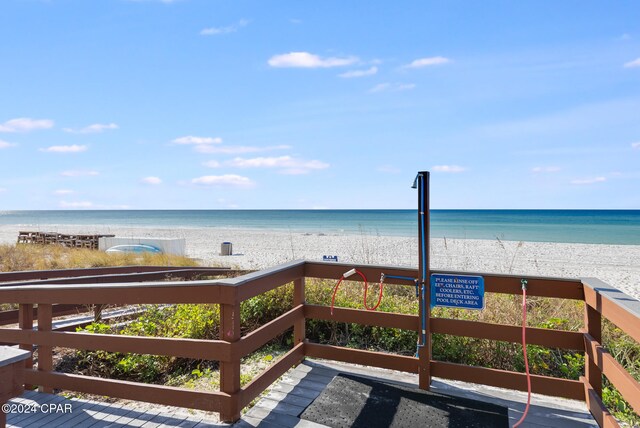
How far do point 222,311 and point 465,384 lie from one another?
2416mm

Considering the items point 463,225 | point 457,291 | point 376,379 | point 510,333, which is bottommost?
point 463,225

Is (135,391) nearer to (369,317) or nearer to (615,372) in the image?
(369,317)

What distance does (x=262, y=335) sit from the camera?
11.3 feet

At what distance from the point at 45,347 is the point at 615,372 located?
4391mm

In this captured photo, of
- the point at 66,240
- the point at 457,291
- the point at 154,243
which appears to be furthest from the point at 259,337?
the point at 66,240

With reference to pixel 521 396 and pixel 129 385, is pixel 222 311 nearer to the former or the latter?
pixel 129 385

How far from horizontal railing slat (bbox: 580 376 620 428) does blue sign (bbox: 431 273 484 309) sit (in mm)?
1031

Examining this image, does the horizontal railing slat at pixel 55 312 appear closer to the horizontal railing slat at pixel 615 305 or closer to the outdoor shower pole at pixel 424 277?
the outdoor shower pole at pixel 424 277

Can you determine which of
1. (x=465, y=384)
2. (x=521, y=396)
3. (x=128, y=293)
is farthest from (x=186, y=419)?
(x=521, y=396)

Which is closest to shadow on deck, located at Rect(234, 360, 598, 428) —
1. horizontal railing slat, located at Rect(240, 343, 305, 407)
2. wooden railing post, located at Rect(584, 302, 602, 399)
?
horizontal railing slat, located at Rect(240, 343, 305, 407)

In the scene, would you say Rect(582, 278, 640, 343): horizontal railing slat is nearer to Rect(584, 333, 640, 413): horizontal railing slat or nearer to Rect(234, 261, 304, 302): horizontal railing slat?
Rect(584, 333, 640, 413): horizontal railing slat

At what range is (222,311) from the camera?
304 centimetres

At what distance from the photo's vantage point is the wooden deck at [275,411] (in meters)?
3.17

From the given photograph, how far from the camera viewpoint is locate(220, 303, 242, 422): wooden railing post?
3010 mm
